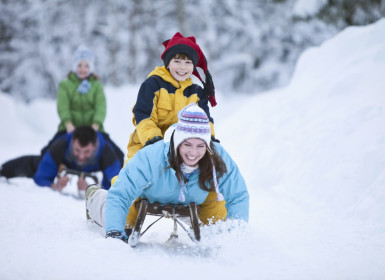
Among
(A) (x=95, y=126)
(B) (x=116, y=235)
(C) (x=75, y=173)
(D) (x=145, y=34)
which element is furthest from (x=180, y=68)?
(D) (x=145, y=34)

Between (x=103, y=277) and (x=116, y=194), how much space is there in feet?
2.26

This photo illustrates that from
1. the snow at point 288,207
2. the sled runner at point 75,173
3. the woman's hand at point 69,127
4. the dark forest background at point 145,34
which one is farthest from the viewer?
the dark forest background at point 145,34

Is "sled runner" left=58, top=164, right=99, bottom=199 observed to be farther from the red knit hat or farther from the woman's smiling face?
the woman's smiling face

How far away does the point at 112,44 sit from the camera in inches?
719


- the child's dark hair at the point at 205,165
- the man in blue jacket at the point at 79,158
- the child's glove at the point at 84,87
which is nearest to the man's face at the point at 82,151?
the man in blue jacket at the point at 79,158

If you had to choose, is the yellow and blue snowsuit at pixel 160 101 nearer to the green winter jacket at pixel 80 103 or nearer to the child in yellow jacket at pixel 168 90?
the child in yellow jacket at pixel 168 90

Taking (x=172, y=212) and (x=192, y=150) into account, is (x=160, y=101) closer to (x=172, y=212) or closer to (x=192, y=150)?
(x=192, y=150)

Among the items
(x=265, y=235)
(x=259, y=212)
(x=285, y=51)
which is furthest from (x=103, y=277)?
(x=285, y=51)

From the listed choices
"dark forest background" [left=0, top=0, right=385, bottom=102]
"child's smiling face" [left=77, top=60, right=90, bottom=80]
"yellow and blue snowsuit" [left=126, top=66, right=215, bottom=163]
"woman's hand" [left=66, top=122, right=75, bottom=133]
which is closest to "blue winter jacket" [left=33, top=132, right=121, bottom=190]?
"woman's hand" [left=66, top=122, right=75, bottom=133]

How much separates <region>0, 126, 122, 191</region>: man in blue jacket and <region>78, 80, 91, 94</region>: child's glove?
0.90 metres

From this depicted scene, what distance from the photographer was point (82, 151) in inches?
202

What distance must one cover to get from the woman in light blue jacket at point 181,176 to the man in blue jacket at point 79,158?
2194mm

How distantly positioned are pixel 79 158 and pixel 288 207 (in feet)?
7.49

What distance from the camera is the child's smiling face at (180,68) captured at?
11.2ft
